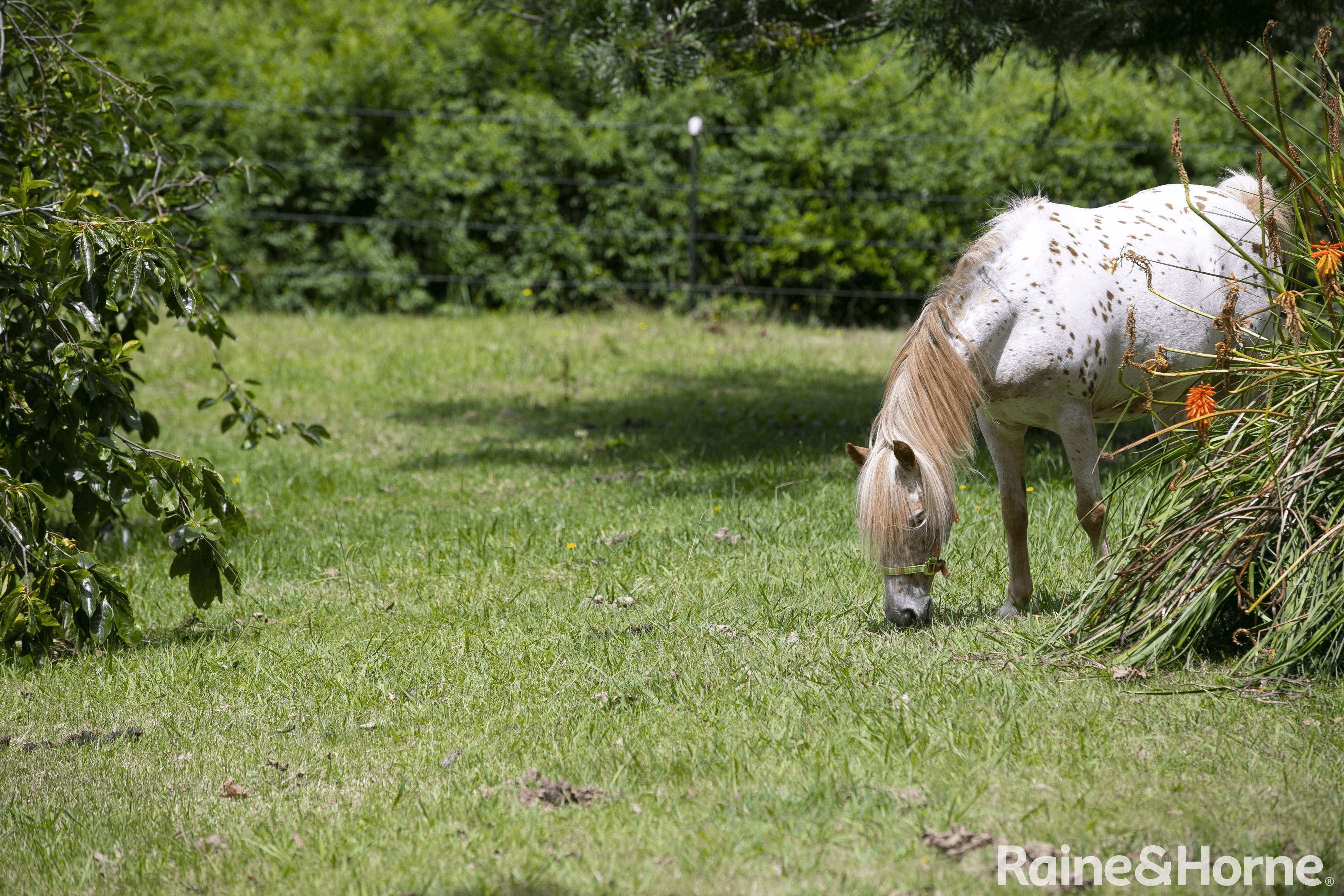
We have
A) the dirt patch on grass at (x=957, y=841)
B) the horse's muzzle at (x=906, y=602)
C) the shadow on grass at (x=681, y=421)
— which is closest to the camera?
the dirt patch on grass at (x=957, y=841)

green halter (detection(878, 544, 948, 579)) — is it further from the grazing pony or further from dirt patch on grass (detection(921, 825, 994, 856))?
dirt patch on grass (detection(921, 825, 994, 856))

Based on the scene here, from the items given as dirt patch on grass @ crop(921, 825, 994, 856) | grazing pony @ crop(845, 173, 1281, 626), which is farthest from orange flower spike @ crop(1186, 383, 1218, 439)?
dirt patch on grass @ crop(921, 825, 994, 856)

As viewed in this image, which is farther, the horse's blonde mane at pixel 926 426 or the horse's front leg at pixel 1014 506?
the horse's front leg at pixel 1014 506

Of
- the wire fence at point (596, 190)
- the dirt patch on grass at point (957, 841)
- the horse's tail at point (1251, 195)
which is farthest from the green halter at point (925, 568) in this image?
the wire fence at point (596, 190)

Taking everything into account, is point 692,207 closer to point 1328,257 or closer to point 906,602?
point 906,602

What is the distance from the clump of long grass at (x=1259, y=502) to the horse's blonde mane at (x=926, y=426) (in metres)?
0.62

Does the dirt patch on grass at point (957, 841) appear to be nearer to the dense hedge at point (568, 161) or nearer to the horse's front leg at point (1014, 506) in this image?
the horse's front leg at point (1014, 506)

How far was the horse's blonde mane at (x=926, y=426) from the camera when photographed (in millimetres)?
4199

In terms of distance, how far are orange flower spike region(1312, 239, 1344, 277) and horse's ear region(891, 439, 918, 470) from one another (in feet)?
4.55

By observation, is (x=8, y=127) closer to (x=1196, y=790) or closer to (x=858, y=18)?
(x=858, y=18)

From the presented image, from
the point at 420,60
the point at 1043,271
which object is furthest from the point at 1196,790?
the point at 420,60

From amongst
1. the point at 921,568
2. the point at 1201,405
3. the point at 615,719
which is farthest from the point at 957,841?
the point at 1201,405

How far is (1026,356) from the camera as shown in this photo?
4449mm

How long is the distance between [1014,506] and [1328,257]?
1611 mm
